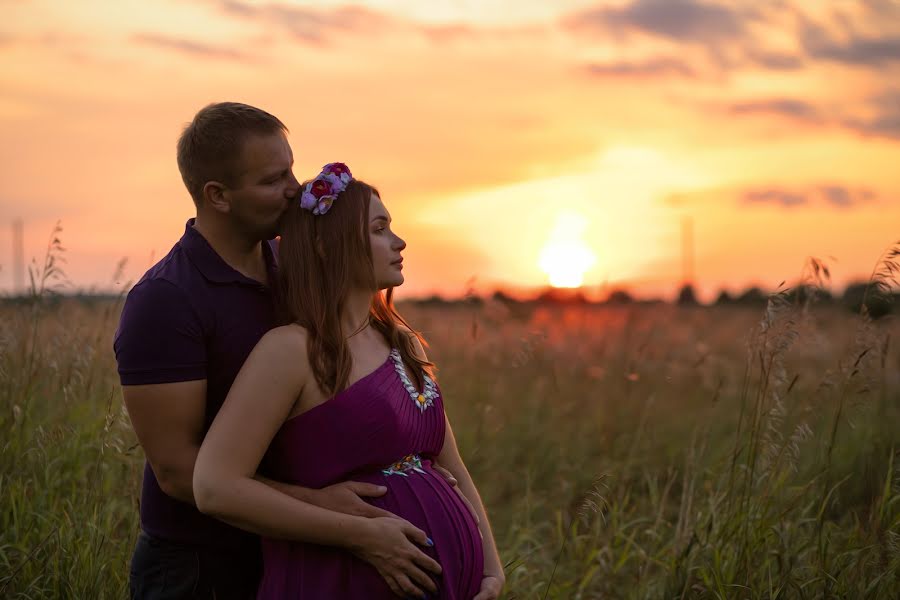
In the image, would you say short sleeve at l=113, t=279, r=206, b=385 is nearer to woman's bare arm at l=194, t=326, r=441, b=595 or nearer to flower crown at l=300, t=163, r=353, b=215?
woman's bare arm at l=194, t=326, r=441, b=595

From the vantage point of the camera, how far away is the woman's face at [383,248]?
259 cm

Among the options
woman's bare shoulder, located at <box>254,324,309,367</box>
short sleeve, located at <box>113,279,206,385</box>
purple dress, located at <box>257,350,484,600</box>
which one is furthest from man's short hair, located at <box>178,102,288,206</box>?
purple dress, located at <box>257,350,484,600</box>

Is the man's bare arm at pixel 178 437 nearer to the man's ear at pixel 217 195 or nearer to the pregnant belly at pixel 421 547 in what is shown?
the pregnant belly at pixel 421 547

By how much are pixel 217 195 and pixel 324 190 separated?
1.18 feet

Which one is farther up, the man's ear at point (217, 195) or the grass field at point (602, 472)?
the man's ear at point (217, 195)

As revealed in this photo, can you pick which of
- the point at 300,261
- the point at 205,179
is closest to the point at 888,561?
the point at 300,261

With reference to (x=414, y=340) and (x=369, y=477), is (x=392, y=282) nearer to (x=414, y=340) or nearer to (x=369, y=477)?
(x=414, y=340)

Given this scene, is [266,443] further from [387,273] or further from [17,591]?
[17,591]

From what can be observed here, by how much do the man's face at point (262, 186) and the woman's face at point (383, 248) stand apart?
0.89 feet

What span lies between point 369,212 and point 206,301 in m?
0.57

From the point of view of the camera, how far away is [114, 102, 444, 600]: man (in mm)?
2494

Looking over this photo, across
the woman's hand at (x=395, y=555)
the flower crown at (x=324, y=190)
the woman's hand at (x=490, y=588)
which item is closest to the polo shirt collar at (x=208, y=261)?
the flower crown at (x=324, y=190)

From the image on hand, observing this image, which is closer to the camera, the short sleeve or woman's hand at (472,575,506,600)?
the short sleeve

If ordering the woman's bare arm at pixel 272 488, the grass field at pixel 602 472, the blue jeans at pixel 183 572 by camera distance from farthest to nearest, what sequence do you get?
the grass field at pixel 602 472, the blue jeans at pixel 183 572, the woman's bare arm at pixel 272 488
